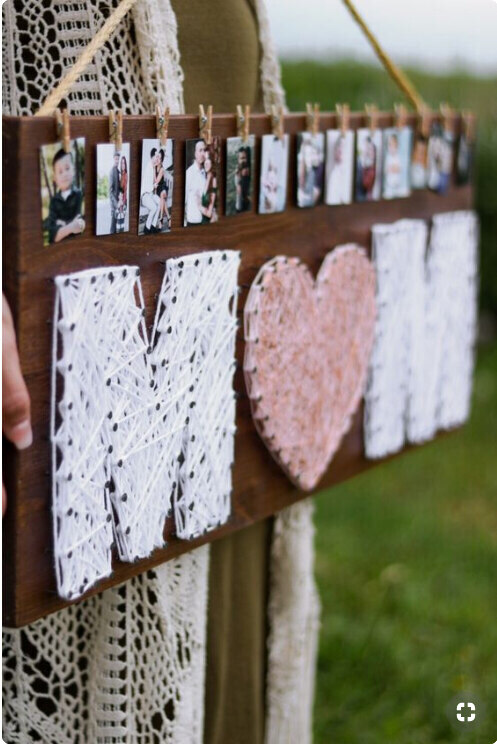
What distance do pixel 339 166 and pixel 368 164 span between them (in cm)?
8


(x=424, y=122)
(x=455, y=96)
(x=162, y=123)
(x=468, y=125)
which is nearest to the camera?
(x=162, y=123)

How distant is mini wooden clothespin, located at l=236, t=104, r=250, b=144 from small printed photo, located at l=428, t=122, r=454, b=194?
462 millimetres

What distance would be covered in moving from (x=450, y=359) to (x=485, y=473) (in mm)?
1710

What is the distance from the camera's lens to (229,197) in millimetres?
1012

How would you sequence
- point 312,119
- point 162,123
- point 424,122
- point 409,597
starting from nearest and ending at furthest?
point 162,123 < point 312,119 < point 424,122 < point 409,597

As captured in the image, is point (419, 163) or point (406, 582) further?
point (406, 582)

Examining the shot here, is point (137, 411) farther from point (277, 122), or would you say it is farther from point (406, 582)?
point (406, 582)

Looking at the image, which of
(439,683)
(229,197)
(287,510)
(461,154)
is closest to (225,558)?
(287,510)

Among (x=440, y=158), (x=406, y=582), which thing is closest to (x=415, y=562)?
(x=406, y=582)

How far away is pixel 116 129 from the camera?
850mm

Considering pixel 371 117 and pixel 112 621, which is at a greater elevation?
pixel 371 117

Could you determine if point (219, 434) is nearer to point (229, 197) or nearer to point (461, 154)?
point (229, 197)

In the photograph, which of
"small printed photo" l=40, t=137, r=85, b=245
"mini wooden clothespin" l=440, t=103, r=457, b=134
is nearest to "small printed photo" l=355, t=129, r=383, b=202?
"mini wooden clothespin" l=440, t=103, r=457, b=134

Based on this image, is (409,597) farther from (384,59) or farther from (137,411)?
(137,411)
